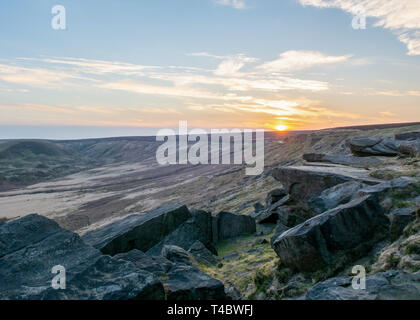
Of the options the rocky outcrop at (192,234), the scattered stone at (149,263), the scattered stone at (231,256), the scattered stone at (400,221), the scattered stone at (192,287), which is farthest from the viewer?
the rocky outcrop at (192,234)

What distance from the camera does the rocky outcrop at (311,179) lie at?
463 inches

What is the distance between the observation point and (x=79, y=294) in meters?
5.69

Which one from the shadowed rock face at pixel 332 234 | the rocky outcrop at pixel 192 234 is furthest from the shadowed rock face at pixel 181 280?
the rocky outcrop at pixel 192 234

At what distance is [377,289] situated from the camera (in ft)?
16.7

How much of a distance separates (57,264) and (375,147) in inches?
709

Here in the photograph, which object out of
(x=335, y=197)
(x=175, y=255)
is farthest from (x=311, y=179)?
(x=175, y=255)

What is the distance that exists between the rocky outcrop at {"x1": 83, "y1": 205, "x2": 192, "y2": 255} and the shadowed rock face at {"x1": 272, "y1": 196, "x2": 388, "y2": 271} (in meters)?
7.27

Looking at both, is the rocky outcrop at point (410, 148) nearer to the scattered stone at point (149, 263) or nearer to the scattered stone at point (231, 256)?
the scattered stone at point (231, 256)

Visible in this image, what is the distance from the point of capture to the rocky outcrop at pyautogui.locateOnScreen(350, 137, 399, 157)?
17312mm

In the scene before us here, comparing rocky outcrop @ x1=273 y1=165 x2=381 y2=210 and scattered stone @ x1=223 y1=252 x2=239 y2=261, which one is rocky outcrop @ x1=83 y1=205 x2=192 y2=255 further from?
rocky outcrop @ x1=273 y1=165 x2=381 y2=210

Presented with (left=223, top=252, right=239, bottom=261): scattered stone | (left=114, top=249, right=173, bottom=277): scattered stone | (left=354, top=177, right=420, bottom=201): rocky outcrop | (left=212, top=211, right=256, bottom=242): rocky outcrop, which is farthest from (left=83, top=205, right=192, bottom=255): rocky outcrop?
(left=354, top=177, right=420, bottom=201): rocky outcrop

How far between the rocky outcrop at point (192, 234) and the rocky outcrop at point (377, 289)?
905cm
